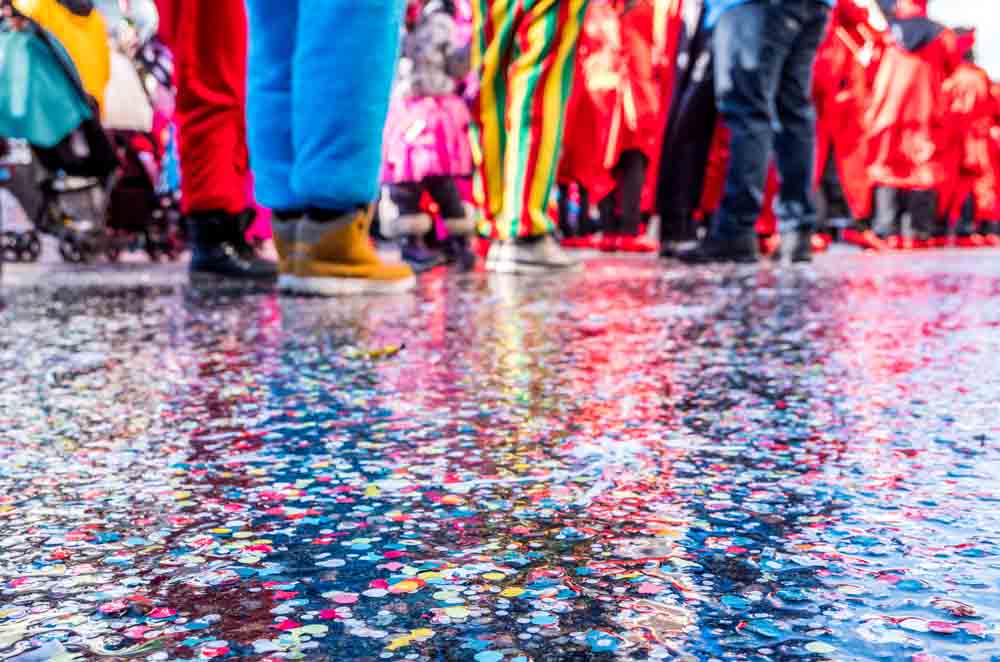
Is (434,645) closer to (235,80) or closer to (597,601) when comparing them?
(597,601)

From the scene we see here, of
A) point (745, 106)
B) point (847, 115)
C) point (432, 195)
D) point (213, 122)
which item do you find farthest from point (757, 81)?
point (847, 115)

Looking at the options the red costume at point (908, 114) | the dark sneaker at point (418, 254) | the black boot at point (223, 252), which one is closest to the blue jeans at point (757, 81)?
the dark sneaker at point (418, 254)

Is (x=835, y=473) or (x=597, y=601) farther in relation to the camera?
(x=835, y=473)

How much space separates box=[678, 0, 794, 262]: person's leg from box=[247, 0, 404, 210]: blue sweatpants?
2.10 m

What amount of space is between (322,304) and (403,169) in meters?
2.15

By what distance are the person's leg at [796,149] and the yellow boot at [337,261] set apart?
2405 millimetres

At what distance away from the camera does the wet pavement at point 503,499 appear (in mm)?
593

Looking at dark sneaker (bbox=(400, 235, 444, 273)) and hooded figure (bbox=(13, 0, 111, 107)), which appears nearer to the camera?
dark sneaker (bbox=(400, 235, 444, 273))

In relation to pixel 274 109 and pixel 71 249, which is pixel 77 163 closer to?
pixel 71 249

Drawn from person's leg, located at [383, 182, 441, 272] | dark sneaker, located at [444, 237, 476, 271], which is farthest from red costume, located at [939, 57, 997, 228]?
person's leg, located at [383, 182, 441, 272]

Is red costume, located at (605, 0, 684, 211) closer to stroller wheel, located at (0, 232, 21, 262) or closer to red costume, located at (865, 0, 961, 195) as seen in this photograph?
red costume, located at (865, 0, 961, 195)

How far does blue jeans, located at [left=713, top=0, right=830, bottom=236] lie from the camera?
14.5 ft

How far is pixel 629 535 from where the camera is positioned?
2.49 feet

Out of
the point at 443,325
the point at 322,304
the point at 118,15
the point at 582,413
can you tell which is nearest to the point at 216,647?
the point at 582,413
